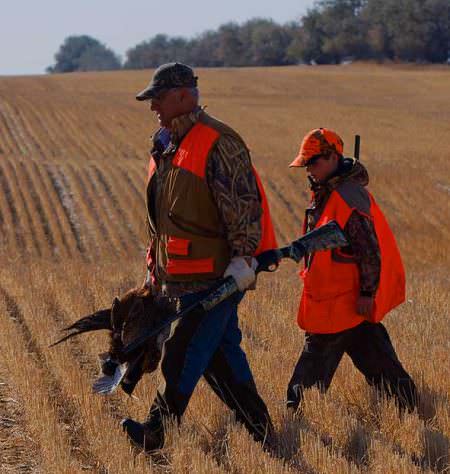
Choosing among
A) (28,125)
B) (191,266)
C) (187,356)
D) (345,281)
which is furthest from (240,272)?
(28,125)

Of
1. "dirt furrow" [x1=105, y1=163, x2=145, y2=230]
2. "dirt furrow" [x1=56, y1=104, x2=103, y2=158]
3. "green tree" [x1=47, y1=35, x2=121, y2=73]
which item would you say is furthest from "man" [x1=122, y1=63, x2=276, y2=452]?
"green tree" [x1=47, y1=35, x2=121, y2=73]

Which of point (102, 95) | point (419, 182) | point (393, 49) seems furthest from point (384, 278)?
point (393, 49)

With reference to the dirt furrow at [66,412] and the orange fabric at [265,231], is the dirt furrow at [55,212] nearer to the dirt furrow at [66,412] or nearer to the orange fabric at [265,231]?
the dirt furrow at [66,412]

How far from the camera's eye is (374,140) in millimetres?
35438

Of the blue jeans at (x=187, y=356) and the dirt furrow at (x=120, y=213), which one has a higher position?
the blue jeans at (x=187, y=356)

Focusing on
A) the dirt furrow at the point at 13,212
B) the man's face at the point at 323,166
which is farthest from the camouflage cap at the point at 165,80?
the dirt furrow at the point at 13,212

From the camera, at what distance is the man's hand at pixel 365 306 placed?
18.7 ft

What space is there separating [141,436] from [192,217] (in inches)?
41.6

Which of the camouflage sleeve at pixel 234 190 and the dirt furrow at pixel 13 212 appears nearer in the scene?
the camouflage sleeve at pixel 234 190

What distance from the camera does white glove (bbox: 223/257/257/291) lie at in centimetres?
488

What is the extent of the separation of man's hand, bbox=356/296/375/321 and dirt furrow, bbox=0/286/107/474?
1607 millimetres

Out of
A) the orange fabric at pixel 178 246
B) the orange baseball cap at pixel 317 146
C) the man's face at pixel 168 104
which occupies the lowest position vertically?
the orange fabric at pixel 178 246

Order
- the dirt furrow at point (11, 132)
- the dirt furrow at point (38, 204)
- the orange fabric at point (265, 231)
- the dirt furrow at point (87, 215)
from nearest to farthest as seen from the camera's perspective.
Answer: the orange fabric at point (265, 231)
the dirt furrow at point (87, 215)
the dirt furrow at point (38, 204)
the dirt furrow at point (11, 132)

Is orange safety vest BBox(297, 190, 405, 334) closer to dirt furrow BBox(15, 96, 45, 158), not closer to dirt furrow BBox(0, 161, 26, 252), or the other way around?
dirt furrow BBox(0, 161, 26, 252)
